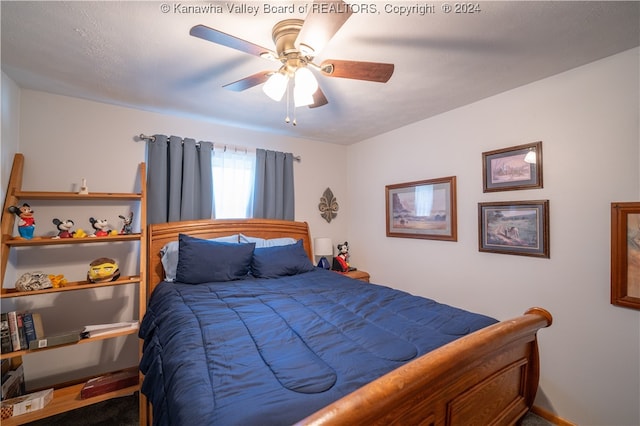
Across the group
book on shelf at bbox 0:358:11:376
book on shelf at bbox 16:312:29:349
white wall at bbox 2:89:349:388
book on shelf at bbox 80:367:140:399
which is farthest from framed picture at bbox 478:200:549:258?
book on shelf at bbox 0:358:11:376

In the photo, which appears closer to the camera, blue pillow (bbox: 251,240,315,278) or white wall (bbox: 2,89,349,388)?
white wall (bbox: 2,89,349,388)

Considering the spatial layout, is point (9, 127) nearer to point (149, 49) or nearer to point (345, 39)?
point (149, 49)

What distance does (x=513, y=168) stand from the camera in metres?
2.10

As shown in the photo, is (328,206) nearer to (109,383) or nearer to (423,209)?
(423,209)

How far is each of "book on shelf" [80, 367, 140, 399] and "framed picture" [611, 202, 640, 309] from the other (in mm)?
3262

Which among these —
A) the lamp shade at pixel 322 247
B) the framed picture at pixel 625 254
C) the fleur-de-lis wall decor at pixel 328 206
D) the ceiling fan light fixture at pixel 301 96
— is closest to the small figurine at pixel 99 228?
the ceiling fan light fixture at pixel 301 96

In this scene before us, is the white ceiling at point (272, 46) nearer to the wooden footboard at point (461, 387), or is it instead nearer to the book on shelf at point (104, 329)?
the wooden footboard at point (461, 387)

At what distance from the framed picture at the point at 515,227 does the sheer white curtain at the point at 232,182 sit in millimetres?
2381

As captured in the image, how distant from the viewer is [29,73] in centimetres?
187

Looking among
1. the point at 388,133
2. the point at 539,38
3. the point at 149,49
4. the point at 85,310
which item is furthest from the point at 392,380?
the point at 388,133

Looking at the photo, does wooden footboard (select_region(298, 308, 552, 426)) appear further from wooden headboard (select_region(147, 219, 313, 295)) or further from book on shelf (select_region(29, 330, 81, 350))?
wooden headboard (select_region(147, 219, 313, 295))

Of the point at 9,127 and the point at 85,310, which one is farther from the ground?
the point at 9,127

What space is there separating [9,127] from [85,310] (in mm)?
1520

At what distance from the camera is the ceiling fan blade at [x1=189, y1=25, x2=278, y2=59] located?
1.09 m
